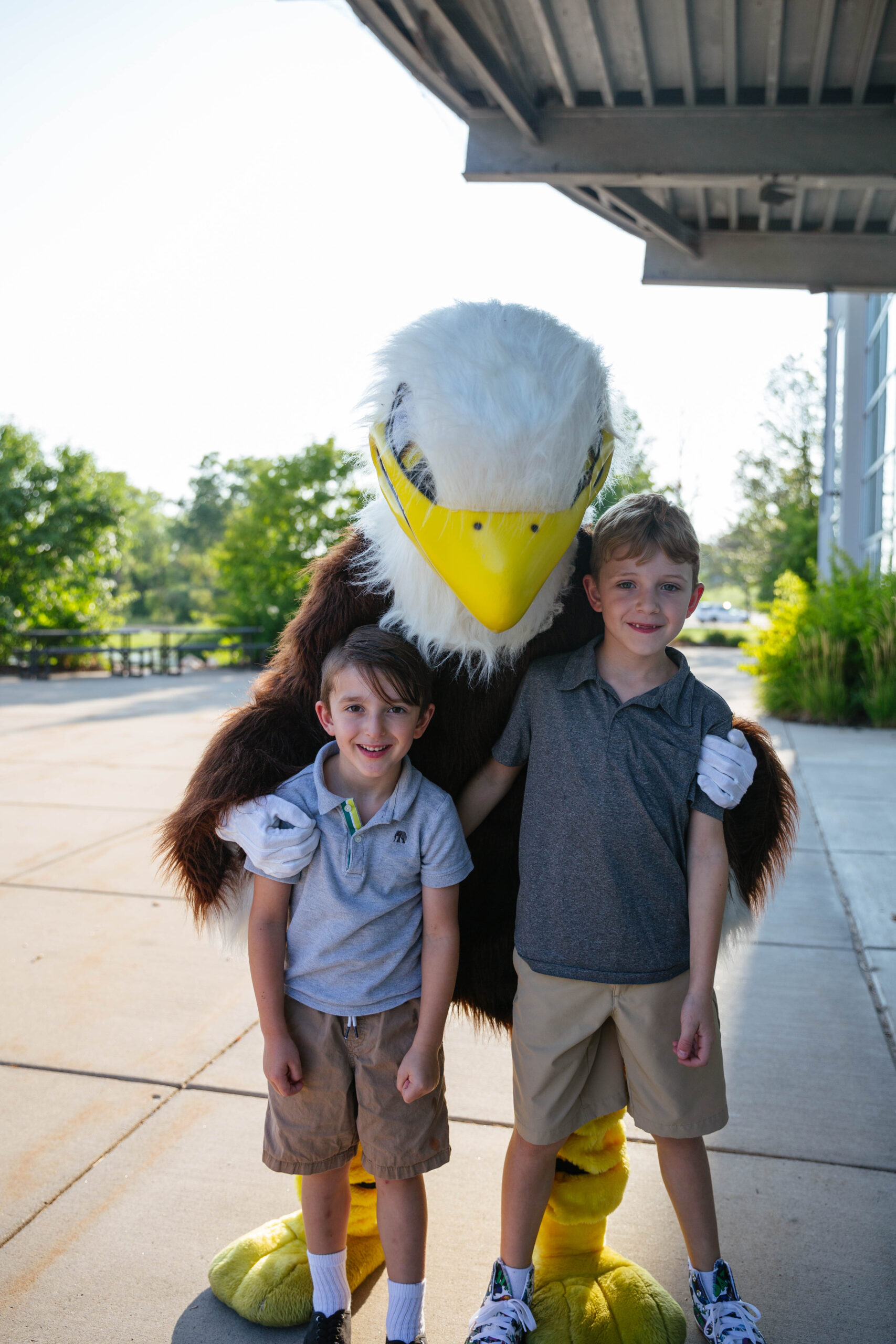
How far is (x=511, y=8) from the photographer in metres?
2.79

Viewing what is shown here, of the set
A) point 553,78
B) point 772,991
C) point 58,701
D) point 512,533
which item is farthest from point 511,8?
point 58,701

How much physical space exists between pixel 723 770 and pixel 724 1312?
1002mm

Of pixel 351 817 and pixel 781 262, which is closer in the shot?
pixel 351 817

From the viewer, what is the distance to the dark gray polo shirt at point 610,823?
1.70 metres

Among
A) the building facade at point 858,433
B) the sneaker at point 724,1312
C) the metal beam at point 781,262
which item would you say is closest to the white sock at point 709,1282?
the sneaker at point 724,1312

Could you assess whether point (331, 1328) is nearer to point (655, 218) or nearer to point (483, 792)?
point (483, 792)

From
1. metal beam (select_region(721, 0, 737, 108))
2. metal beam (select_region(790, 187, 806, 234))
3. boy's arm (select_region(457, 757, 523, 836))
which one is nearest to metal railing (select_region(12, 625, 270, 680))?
metal beam (select_region(790, 187, 806, 234))

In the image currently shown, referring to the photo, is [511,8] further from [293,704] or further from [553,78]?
[293,704]

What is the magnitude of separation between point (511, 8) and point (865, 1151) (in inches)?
129

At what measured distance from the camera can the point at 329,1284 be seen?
5.72 ft

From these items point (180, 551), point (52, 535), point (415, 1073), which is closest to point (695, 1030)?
point (415, 1073)

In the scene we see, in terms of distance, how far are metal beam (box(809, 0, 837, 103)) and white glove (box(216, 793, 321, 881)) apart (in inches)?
97.3

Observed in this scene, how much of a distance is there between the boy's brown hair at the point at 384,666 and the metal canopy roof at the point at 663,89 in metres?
1.94

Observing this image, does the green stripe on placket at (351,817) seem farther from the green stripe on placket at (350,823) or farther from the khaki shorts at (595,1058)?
the khaki shorts at (595,1058)
